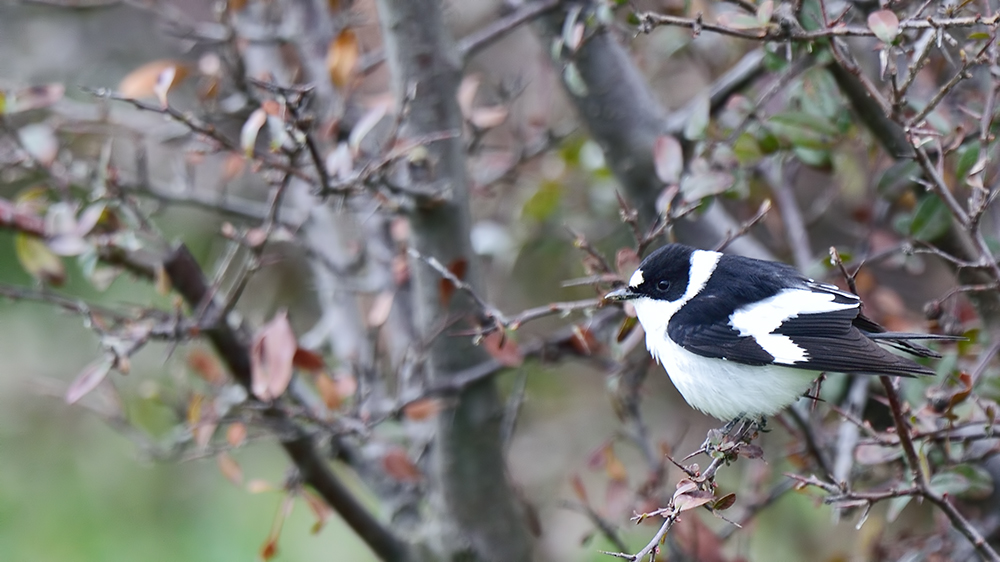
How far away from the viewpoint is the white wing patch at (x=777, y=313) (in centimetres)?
169

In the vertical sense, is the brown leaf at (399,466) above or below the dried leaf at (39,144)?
below

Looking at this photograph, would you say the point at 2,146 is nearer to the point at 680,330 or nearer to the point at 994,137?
the point at 680,330

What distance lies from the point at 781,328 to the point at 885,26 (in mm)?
590

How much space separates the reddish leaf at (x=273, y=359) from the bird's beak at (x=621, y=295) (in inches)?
28.7

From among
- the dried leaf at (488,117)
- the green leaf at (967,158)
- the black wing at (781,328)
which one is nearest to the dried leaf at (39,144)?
the dried leaf at (488,117)

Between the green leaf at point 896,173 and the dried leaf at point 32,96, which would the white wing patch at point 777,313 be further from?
the dried leaf at point 32,96

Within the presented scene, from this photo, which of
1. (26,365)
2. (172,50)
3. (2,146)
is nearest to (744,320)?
(2,146)

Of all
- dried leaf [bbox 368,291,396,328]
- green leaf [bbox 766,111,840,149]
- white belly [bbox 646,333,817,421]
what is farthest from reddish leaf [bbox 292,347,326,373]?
green leaf [bbox 766,111,840,149]

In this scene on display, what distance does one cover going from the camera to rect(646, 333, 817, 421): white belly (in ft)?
5.70

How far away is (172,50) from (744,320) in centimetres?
472

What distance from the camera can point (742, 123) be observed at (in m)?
2.11

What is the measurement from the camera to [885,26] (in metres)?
1.49

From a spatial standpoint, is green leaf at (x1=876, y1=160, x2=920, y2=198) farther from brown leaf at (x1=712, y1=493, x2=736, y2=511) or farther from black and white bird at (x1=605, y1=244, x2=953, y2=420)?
brown leaf at (x1=712, y1=493, x2=736, y2=511)

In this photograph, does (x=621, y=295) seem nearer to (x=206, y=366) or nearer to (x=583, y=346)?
(x=583, y=346)
